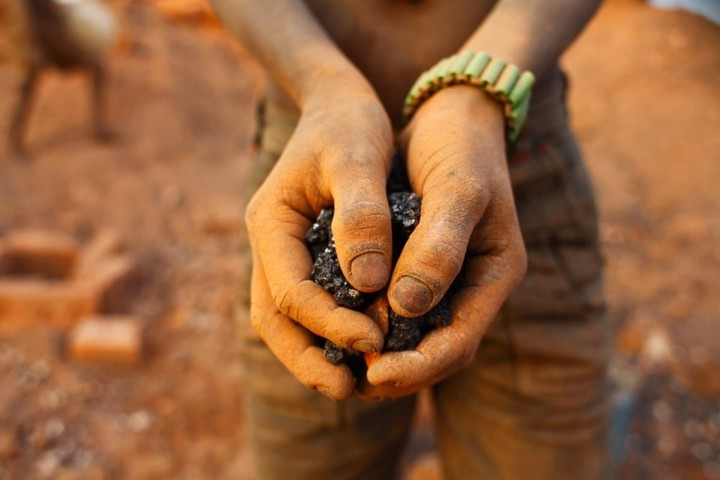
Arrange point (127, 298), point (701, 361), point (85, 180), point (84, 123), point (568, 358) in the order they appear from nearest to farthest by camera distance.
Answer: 1. point (568, 358)
2. point (701, 361)
3. point (127, 298)
4. point (85, 180)
5. point (84, 123)

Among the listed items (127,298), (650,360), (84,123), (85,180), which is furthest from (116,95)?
(650,360)

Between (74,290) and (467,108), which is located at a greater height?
(467,108)

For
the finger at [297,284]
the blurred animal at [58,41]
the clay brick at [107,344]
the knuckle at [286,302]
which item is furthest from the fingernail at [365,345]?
the blurred animal at [58,41]

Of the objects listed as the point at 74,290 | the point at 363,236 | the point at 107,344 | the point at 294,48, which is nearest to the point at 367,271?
the point at 363,236

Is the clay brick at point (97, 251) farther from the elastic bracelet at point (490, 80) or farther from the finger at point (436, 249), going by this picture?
the finger at point (436, 249)

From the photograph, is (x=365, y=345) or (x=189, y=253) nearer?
(x=365, y=345)

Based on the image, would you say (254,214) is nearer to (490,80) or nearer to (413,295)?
(413,295)

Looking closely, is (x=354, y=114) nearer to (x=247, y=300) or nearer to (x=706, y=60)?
(x=247, y=300)

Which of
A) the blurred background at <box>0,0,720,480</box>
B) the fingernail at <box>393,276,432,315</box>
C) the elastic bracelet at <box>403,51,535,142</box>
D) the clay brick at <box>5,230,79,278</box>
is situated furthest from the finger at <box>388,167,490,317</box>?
the clay brick at <box>5,230,79,278</box>
